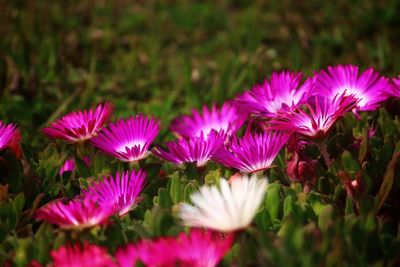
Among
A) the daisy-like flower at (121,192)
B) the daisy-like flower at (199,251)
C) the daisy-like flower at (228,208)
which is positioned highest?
the daisy-like flower at (121,192)

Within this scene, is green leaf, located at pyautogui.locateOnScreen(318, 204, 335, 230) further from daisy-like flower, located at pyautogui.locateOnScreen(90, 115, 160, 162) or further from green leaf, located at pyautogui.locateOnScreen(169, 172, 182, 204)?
daisy-like flower, located at pyautogui.locateOnScreen(90, 115, 160, 162)

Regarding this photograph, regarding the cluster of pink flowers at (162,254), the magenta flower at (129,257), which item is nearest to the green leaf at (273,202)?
the cluster of pink flowers at (162,254)

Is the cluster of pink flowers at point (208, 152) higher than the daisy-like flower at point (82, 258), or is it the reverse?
the cluster of pink flowers at point (208, 152)

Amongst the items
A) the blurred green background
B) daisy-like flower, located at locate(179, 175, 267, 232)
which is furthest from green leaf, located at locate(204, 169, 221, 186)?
the blurred green background

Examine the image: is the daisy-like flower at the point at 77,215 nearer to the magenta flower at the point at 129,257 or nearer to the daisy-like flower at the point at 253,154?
the magenta flower at the point at 129,257

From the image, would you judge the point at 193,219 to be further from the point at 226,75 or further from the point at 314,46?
the point at 314,46

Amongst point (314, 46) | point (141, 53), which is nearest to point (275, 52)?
point (314, 46)

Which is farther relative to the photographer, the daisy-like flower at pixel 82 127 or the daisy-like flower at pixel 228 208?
the daisy-like flower at pixel 82 127

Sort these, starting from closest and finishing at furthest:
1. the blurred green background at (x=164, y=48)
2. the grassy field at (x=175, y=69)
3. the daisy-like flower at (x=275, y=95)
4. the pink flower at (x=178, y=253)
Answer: the pink flower at (x=178, y=253)
the grassy field at (x=175, y=69)
the daisy-like flower at (x=275, y=95)
the blurred green background at (x=164, y=48)
